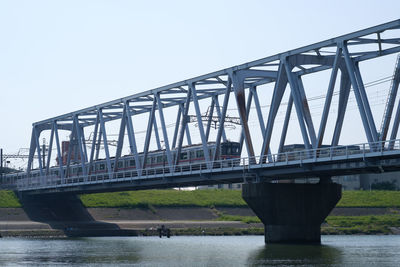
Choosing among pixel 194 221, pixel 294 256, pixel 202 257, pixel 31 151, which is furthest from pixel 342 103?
pixel 31 151

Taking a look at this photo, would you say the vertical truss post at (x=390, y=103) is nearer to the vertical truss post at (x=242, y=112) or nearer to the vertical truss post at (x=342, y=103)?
the vertical truss post at (x=342, y=103)

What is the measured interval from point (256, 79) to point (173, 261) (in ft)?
98.8

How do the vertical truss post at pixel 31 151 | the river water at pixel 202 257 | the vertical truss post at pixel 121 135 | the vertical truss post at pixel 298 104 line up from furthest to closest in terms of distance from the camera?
the vertical truss post at pixel 31 151
the vertical truss post at pixel 121 135
the vertical truss post at pixel 298 104
the river water at pixel 202 257

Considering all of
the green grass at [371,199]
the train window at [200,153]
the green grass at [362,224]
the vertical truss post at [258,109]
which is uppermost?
the vertical truss post at [258,109]

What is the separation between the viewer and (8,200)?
366ft

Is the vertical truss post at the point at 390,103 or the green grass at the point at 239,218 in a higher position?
the vertical truss post at the point at 390,103

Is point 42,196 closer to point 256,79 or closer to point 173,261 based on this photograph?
point 256,79

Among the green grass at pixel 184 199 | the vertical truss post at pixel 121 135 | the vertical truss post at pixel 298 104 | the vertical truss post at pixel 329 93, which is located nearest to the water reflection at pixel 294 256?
the vertical truss post at pixel 298 104

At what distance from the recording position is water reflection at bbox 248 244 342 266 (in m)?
46.4

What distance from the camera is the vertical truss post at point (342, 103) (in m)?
60.8

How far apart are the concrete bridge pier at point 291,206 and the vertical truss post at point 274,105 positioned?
9.48ft

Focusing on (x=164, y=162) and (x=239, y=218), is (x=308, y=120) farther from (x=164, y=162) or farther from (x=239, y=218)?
(x=239, y=218)

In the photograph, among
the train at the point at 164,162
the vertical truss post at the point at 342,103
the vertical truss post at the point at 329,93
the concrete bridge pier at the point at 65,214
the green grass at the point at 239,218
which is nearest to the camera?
the vertical truss post at the point at 329,93

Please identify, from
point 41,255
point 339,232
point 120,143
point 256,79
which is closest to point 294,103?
point 256,79
